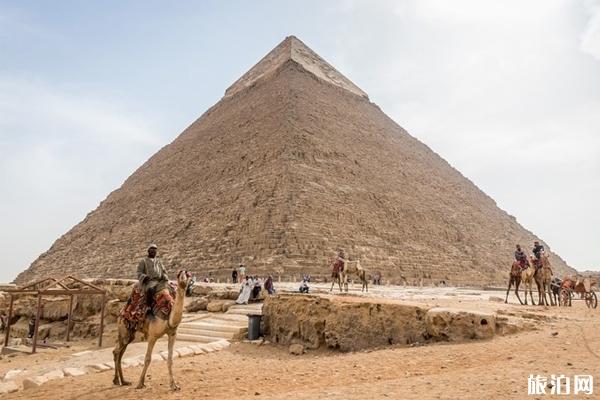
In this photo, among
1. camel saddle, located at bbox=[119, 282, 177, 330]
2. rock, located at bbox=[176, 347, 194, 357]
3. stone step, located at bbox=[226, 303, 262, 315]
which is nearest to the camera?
camel saddle, located at bbox=[119, 282, 177, 330]

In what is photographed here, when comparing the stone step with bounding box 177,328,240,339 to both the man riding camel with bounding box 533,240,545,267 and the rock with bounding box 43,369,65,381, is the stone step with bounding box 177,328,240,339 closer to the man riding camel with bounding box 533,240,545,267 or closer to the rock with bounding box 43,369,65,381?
the rock with bounding box 43,369,65,381

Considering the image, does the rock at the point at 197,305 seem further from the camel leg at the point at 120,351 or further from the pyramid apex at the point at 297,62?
the pyramid apex at the point at 297,62

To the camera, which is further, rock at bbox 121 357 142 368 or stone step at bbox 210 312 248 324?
stone step at bbox 210 312 248 324

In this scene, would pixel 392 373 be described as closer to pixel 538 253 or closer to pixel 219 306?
pixel 219 306

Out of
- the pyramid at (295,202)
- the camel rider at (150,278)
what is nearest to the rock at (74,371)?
the camel rider at (150,278)

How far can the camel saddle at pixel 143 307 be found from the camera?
4582mm

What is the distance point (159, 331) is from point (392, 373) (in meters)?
2.35

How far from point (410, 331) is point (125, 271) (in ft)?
82.1

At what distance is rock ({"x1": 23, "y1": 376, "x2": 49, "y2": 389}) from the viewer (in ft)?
16.0

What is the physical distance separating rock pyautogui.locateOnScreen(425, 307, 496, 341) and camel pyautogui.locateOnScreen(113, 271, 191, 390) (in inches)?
116

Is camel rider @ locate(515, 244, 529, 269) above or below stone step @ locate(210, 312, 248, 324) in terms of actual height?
above

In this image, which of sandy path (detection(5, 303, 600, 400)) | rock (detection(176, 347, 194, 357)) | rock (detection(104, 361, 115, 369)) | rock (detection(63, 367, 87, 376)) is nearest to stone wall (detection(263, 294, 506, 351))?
sandy path (detection(5, 303, 600, 400))

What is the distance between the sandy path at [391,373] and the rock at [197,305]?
4345 mm

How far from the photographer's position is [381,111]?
172ft
